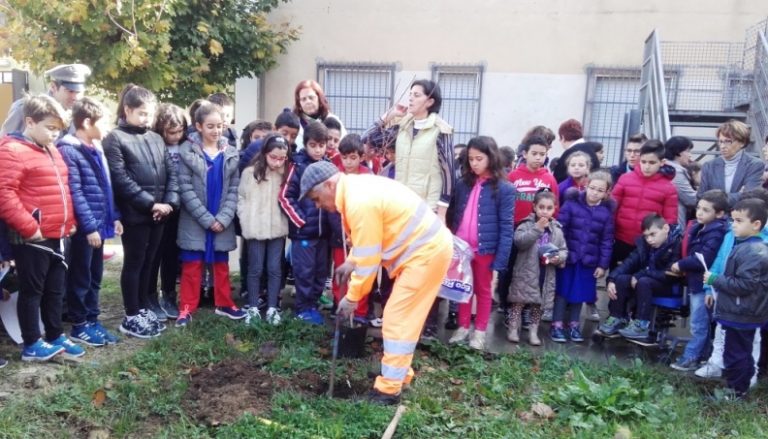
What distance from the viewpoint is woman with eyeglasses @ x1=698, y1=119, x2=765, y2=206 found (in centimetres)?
558

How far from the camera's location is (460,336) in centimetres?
521

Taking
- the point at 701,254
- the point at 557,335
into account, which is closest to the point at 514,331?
the point at 557,335

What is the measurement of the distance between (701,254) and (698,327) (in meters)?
0.61

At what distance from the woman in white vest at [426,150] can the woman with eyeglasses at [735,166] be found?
2622 mm

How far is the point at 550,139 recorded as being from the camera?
22.2 ft

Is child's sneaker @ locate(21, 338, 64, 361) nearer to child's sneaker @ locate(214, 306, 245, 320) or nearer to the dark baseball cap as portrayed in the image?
child's sneaker @ locate(214, 306, 245, 320)

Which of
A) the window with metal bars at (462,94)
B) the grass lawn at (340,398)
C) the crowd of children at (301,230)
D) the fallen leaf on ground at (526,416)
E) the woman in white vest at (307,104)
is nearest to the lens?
the grass lawn at (340,398)

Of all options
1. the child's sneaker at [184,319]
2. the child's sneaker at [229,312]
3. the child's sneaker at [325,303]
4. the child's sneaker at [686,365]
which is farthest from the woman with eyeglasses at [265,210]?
the child's sneaker at [686,365]

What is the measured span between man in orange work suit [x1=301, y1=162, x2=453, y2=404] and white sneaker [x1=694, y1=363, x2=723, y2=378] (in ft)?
7.71

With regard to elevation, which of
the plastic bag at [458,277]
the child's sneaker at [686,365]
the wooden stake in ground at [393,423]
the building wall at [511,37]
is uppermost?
the building wall at [511,37]

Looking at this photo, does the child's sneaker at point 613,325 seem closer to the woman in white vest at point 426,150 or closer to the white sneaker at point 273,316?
the woman in white vest at point 426,150

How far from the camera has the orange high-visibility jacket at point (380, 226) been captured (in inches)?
145

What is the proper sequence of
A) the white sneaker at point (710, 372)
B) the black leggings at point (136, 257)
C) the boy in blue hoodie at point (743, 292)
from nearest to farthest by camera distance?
the boy in blue hoodie at point (743, 292), the white sneaker at point (710, 372), the black leggings at point (136, 257)

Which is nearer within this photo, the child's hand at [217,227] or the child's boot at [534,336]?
the child's hand at [217,227]
